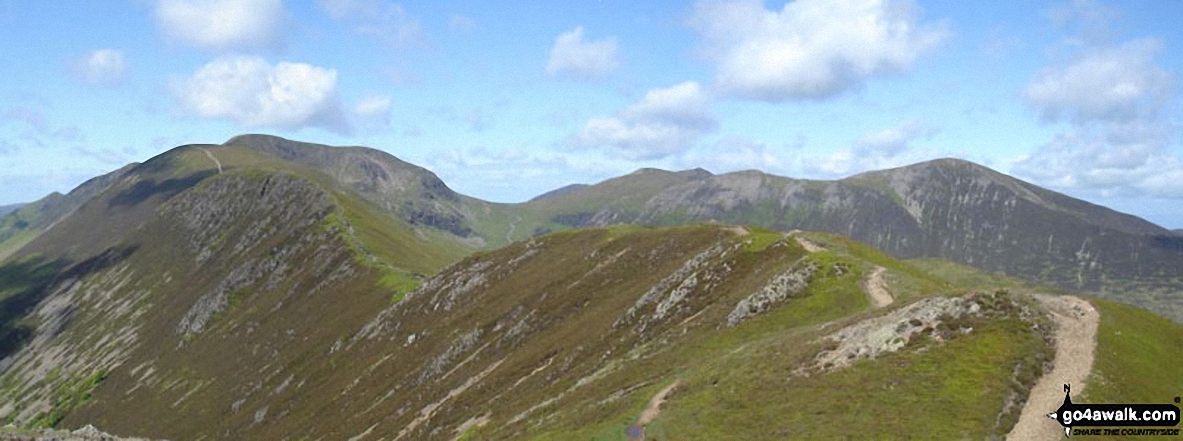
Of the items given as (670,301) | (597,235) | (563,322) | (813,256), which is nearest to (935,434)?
(813,256)

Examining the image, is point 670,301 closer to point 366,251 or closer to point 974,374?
point 974,374

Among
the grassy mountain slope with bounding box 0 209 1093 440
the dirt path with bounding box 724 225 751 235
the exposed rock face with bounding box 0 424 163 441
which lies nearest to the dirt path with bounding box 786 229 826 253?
the grassy mountain slope with bounding box 0 209 1093 440

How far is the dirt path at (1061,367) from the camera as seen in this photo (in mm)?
33938

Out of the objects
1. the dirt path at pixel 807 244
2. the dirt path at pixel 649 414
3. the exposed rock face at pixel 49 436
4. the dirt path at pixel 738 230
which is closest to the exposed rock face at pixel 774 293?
the dirt path at pixel 807 244

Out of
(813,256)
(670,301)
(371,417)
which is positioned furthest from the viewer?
(371,417)

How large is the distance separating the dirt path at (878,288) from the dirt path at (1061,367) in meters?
11.7

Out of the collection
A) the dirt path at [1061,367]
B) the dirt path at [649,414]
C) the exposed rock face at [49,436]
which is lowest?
the exposed rock face at [49,436]

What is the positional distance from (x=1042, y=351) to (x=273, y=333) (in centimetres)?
15849

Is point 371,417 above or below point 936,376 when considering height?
below

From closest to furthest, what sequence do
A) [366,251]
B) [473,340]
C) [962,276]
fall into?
[473,340], [962,276], [366,251]

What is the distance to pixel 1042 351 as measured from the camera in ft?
137

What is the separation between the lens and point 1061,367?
40.4 meters

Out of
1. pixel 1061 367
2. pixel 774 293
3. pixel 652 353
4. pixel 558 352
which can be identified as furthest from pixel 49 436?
pixel 1061 367

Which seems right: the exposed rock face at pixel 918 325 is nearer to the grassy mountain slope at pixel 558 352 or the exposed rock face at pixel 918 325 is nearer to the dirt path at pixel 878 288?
the grassy mountain slope at pixel 558 352
